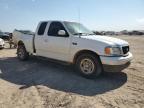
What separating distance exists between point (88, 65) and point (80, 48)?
652 millimetres

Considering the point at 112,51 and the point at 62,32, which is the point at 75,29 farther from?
the point at 112,51

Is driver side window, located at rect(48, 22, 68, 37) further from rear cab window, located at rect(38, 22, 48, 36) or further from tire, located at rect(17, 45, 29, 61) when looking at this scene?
tire, located at rect(17, 45, 29, 61)

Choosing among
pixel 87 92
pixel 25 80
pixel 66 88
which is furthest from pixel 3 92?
pixel 87 92

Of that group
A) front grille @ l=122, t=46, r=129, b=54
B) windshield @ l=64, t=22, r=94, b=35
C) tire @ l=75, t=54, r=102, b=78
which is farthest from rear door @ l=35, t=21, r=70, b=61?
front grille @ l=122, t=46, r=129, b=54

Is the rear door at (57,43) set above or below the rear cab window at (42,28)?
below

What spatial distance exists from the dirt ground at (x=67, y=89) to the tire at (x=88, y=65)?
227 mm

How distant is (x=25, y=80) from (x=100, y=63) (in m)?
2.61

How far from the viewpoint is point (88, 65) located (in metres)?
7.02

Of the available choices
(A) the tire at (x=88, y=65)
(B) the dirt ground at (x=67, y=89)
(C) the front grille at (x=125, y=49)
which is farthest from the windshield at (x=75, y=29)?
(C) the front grille at (x=125, y=49)

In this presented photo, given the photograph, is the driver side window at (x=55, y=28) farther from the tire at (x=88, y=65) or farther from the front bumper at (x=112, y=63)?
the front bumper at (x=112, y=63)

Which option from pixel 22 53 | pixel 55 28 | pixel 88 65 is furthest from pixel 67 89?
pixel 22 53

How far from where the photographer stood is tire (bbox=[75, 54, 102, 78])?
22.1 feet

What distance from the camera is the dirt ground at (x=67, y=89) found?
16.0 feet

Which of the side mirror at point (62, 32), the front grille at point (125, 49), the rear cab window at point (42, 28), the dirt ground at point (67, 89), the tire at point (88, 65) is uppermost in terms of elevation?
the rear cab window at point (42, 28)
